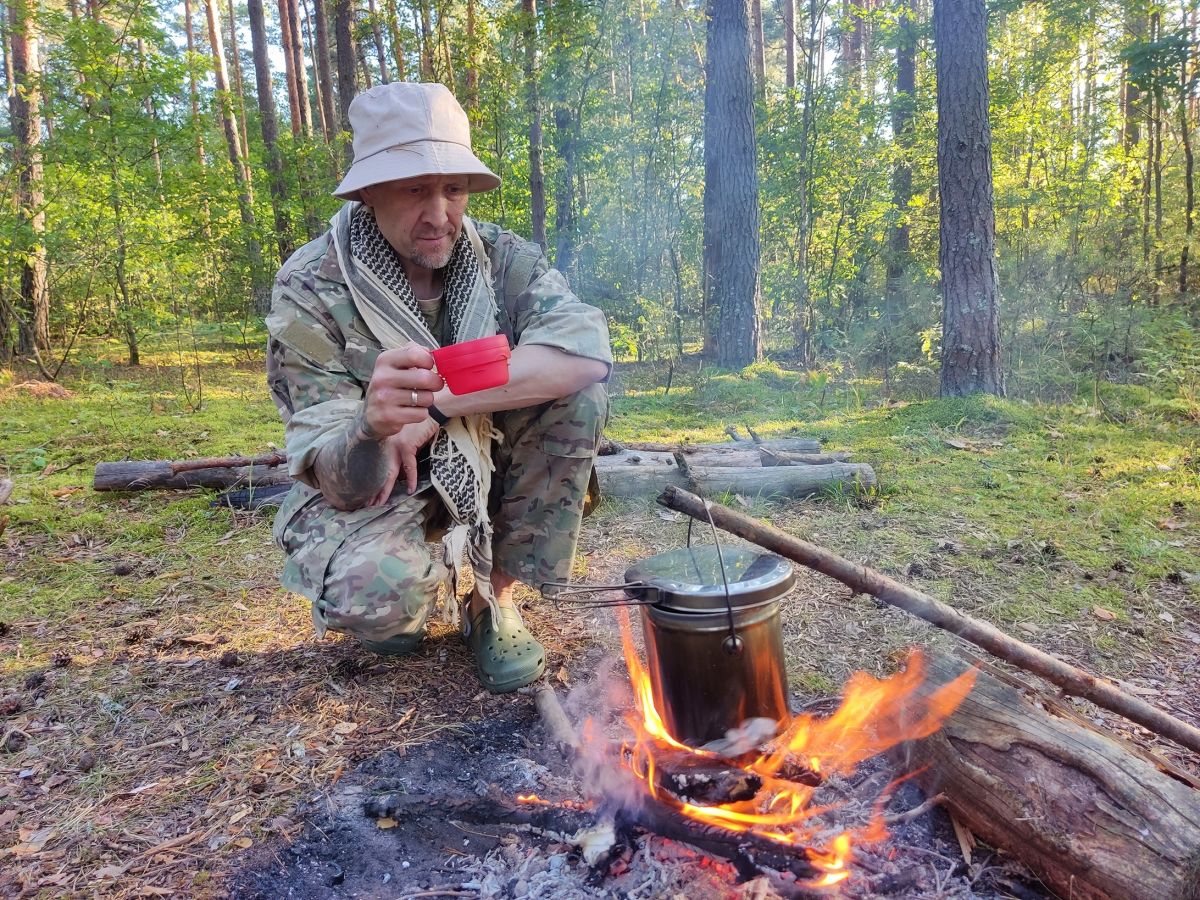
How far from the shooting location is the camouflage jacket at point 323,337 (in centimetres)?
231

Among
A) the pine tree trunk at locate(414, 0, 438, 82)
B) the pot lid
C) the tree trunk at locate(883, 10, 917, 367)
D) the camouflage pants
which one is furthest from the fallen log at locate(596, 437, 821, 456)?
the tree trunk at locate(883, 10, 917, 367)

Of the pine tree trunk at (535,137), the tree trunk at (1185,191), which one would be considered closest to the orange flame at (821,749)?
the pine tree trunk at (535,137)

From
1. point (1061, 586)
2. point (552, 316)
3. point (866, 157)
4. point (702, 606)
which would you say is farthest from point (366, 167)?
point (866, 157)

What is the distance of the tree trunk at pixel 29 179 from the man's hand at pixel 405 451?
7775 millimetres

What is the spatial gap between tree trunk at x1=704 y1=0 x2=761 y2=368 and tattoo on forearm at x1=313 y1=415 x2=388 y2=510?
25.4ft

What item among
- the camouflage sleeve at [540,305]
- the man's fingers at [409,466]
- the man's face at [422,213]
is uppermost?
the man's face at [422,213]

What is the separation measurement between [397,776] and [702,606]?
1.05 meters

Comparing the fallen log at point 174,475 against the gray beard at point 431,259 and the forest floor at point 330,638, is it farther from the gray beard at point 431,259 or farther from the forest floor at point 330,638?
the gray beard at point 431,259

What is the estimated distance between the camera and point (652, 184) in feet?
40.9

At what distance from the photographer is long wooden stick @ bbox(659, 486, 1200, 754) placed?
1776 mm

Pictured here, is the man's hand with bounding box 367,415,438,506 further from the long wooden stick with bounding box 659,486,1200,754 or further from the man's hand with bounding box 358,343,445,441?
the long wooden stick with bounding box 659,486,1200,754

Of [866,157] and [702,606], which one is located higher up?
[866,157]

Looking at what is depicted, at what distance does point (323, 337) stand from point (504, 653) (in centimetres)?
123

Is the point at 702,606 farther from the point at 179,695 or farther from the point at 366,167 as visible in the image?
the point at 179,695
